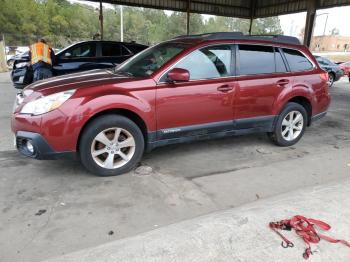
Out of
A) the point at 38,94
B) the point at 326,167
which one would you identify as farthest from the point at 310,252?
the point at 38,94

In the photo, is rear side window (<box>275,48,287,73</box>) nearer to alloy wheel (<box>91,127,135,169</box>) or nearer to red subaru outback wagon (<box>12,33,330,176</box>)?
red subaru outback wagon (<box>12,33,330,176</box>)

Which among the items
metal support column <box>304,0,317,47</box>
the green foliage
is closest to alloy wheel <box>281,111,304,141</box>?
metal support column <box>304,0,317,47</box>

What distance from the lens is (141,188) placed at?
378cm

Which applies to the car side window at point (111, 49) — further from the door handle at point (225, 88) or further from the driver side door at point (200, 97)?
the door handle at point (225, 88)

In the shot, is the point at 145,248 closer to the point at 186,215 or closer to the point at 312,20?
the point at 186,215

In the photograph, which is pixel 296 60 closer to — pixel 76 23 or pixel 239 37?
pixel 239 37

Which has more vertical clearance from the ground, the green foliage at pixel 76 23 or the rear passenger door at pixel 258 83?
the green foliage at pixel 76 23

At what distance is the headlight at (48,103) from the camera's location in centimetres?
364

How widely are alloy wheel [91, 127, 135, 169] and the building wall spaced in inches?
3688

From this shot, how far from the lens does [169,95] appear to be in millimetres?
4156

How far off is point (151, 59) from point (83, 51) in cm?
555

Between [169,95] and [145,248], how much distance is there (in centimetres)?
209

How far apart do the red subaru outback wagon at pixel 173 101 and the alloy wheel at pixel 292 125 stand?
0.7 inches

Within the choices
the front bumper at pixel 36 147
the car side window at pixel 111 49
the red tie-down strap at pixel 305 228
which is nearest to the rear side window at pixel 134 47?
the car side window at pixel 111 49
